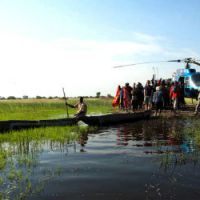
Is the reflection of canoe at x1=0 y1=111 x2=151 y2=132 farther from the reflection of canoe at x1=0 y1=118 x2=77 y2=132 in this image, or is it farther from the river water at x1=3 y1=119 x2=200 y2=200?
the river water at x1=3 y1=119 x2=200 y2=200

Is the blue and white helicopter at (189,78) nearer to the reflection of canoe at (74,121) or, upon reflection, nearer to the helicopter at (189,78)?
the helicopter at (189,78)

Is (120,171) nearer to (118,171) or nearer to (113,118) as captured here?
(118,171)

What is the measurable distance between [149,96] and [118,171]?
19.1 metres

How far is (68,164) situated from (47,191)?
285cm

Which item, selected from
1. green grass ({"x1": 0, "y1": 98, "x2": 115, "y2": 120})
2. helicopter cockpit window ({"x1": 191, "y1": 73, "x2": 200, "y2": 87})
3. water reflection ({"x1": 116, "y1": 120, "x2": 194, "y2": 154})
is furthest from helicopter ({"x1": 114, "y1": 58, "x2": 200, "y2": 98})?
water reflection ({"x1": 116, "y1": 120, "x2": 194, "y2": 154})

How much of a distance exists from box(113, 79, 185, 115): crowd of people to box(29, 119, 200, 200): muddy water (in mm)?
12149

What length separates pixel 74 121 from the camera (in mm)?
20641

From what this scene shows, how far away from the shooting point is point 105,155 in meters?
12.2

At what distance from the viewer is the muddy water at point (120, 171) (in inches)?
306

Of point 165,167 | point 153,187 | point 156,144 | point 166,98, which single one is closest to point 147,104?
point 166,98

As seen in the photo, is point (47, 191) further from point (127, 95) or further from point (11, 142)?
point (127, 95)

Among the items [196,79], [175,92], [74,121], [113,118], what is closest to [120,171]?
[74,121]

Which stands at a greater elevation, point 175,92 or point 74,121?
point 175,92

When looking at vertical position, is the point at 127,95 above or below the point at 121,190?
above
